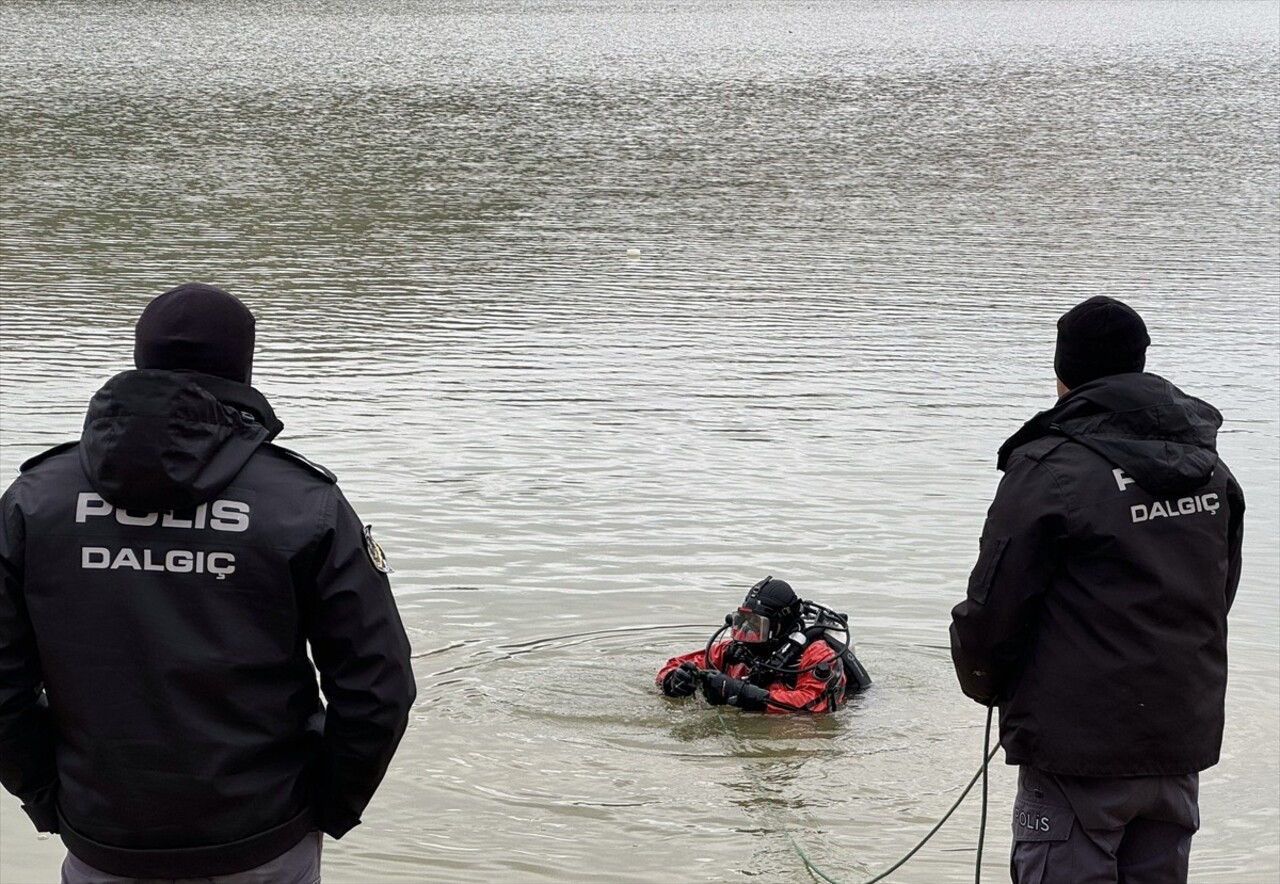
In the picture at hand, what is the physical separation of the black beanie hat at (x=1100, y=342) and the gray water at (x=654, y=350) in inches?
97.0

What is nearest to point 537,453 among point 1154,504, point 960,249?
point 1154,504

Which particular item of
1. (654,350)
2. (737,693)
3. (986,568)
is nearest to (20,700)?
(986,568)

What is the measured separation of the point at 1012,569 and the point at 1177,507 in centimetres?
42

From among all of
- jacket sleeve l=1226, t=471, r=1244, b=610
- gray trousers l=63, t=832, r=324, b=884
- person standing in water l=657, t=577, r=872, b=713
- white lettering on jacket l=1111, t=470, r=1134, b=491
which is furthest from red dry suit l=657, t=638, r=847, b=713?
gray trousers l=63, t=832, r=324, b=884

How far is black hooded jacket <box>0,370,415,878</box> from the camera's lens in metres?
3.08

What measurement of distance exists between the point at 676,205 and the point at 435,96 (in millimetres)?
13145

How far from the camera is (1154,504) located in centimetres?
382

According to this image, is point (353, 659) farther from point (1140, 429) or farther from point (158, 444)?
point (1140, 429)

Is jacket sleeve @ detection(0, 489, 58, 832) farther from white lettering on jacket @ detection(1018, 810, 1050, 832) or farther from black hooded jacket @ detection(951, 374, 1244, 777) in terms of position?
white lettering on jacket @ detection(1018, 810, 1050, 832)

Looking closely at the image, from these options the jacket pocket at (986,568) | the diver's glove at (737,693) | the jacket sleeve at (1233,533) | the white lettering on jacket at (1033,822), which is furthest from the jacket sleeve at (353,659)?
the diver's glove at (737,693)

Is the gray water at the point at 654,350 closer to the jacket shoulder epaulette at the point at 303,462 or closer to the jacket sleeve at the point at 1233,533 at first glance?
the jacket sleeve at the point at 1233,533

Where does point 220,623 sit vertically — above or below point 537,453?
above

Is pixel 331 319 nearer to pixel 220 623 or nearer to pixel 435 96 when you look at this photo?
pixel 220 623

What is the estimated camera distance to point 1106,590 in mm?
3805
